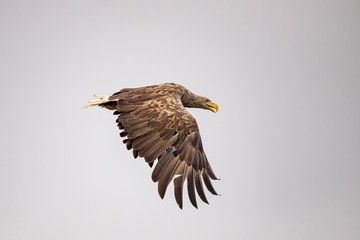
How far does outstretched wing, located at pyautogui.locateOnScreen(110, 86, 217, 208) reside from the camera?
42.0ft

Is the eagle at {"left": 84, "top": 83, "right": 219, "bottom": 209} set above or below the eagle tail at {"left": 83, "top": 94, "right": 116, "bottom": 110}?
below

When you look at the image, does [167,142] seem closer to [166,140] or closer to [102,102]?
[166,140]

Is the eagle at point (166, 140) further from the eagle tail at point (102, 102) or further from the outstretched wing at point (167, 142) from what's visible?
the eagle tail at point (102, 102)

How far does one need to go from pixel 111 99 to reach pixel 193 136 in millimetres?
3073

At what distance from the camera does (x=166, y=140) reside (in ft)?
43.9

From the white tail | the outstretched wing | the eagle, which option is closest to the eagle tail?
the white tail

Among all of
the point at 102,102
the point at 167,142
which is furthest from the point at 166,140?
the point at 102,102

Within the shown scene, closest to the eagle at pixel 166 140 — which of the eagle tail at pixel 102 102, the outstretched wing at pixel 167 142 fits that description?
the outstretched wing at pixel 167 142

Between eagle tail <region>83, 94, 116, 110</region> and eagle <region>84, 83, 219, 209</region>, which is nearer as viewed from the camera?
eagle <region>84, 83, 219, 209</region>

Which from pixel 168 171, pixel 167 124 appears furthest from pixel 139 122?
pixel 168 171

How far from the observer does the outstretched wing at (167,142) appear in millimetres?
12805

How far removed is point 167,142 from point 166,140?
59 millimetres

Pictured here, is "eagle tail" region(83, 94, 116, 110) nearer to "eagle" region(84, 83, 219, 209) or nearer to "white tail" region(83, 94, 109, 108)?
"white tail" region(83, 94, 109, 108)

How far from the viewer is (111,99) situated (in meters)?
15.7
